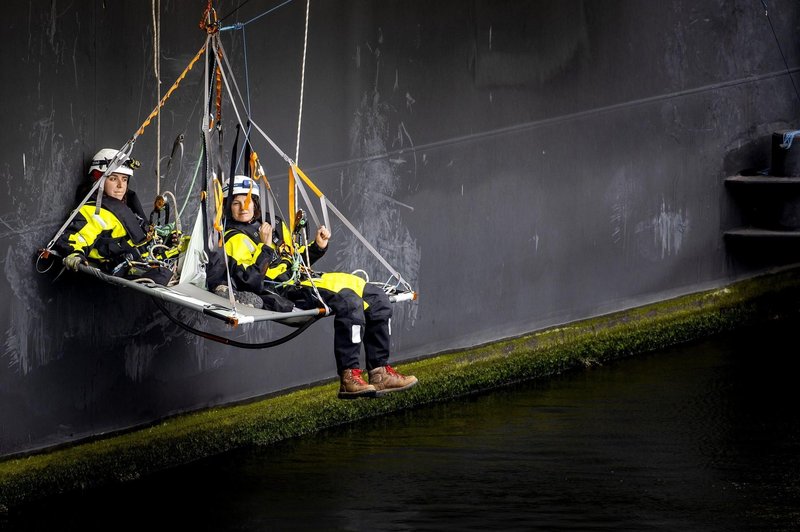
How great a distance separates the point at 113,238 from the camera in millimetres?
7742

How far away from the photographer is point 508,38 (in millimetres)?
10539

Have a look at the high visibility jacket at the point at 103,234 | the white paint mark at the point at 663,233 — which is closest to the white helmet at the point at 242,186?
the high visibility jacket at the point at 103,234

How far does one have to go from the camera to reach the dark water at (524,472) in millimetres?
7840

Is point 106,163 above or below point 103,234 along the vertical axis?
above

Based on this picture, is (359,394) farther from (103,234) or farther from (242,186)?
(103,234)

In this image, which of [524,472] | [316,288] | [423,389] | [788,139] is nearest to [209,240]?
[316,288]

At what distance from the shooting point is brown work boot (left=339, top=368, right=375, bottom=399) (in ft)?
25.7

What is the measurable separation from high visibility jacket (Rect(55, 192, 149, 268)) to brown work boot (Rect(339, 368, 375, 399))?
125 centimetres

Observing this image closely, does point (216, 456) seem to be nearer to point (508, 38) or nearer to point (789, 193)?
point (508, 38)

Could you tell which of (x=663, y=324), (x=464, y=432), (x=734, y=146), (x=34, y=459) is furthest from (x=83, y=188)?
(x=734, y=146)

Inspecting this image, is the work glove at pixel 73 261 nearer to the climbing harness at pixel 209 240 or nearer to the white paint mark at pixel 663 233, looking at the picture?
the climbing harness at pixel 209 240

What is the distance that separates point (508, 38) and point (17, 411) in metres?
4.48

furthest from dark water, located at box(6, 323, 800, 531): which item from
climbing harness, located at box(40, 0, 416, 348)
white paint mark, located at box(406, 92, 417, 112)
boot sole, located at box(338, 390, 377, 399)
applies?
white paint mark, located at box(406, 92, 417, 112)

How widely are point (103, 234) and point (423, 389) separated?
308 centimetres
